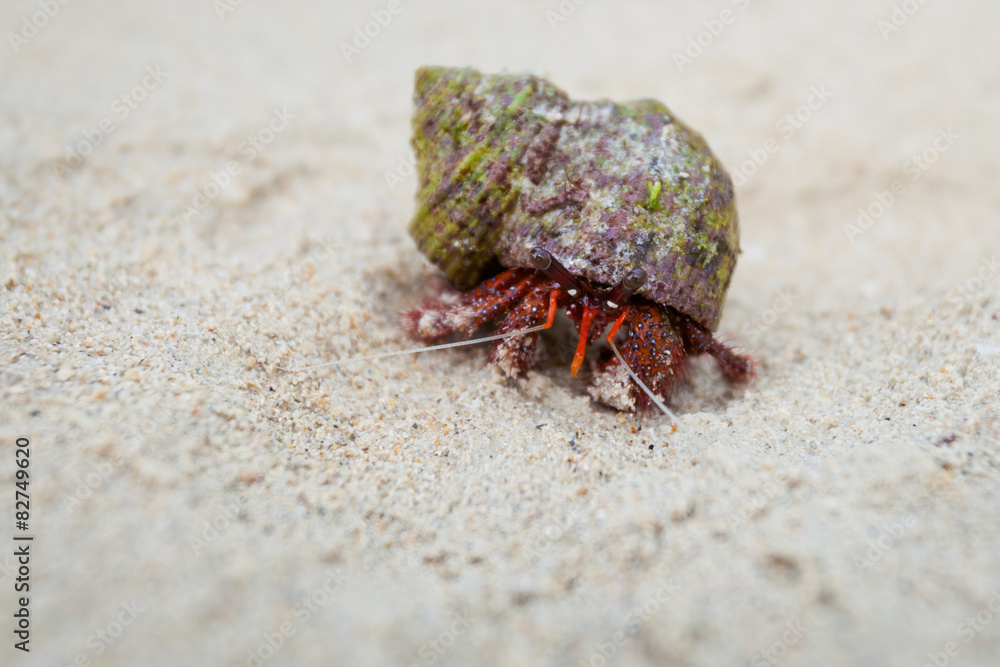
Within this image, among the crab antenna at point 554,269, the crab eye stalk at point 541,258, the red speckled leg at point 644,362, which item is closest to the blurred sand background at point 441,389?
the red speckled leg at point 644,362

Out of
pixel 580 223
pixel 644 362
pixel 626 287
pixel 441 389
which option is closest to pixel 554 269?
pixel 580 223

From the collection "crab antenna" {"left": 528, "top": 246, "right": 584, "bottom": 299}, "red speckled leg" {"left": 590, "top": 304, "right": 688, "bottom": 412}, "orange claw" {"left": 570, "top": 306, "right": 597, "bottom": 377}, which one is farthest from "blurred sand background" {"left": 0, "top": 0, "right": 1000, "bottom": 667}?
"crab antenna" {"left": 528, "top": 246, "right": 584, "bottom": 299}

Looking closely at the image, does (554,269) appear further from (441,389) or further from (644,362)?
(441,389)

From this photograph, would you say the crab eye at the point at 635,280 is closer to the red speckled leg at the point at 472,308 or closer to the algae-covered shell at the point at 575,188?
the algae-covered shell at the point at 575,188

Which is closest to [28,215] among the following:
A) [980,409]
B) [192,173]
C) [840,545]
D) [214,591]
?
[192,173]

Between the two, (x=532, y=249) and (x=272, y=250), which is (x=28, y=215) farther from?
(x=532, y=249)

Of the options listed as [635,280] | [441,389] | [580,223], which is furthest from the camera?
[441,389]
